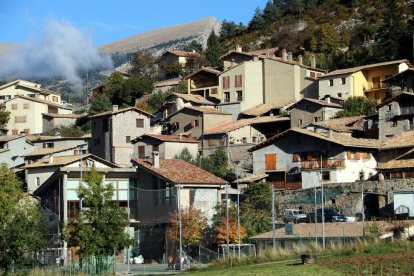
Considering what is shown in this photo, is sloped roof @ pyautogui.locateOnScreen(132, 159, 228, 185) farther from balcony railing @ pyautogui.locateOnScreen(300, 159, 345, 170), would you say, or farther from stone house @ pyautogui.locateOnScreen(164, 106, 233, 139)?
stone house @ pyautogui.locateOnScreen(164, 106, 233, 139)

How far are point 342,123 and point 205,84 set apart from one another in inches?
1202

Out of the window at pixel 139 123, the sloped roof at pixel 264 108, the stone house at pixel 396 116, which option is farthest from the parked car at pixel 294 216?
the window at pixel 139 123

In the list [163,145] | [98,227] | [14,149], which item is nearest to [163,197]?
[98,227]

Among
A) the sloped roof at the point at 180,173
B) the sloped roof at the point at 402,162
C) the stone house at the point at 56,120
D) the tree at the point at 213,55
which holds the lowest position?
the sloped roof at the point at 180,173

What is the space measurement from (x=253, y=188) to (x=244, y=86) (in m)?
33.4

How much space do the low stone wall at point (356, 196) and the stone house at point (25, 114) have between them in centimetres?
5256

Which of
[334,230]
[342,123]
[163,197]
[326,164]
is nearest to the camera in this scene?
[334,230]

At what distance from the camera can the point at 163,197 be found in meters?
47.7

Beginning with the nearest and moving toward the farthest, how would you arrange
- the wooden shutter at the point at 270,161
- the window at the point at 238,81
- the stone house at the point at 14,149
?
the wooden shutter at the point at 270,161 < the stone house at the point at 14,149 < the window at the point at 238,81

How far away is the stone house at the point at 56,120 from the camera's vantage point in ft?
336

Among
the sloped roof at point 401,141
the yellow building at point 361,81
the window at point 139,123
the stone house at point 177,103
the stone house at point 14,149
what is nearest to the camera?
the sloped roof at point 401,141

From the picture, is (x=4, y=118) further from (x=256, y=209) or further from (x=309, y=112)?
(x=256, y=209)

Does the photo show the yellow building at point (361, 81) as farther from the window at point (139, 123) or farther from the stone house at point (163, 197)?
the stone house at point (163, 197)

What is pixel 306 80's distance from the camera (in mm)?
89000
